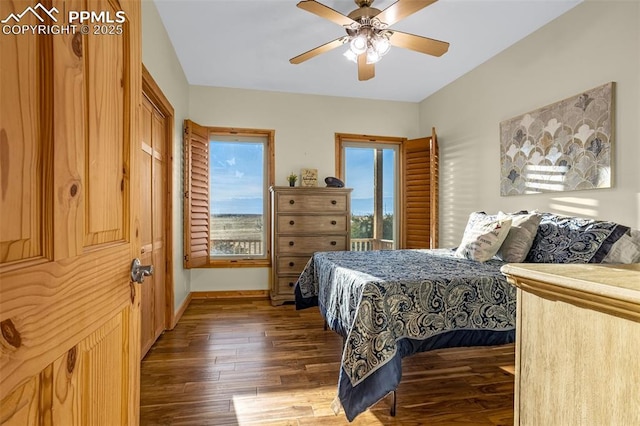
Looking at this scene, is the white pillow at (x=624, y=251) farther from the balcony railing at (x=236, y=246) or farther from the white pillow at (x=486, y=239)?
the balcony railing at (x=236, y=246)

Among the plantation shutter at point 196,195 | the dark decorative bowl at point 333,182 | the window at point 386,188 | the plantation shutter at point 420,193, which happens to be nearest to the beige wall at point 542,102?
the plantation shutter at point 420,193

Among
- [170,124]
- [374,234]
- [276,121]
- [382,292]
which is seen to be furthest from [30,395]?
[374,234]

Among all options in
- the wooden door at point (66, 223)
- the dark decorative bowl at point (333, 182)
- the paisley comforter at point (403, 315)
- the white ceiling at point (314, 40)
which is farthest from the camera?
the dark decorative bowl at point (333, 182)

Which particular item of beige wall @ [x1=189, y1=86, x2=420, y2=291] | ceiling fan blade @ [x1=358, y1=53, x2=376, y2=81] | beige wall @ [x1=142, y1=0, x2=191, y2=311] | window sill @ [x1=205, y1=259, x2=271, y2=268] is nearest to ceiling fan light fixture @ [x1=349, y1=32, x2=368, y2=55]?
ceiling fan blade @ [x1=358, y1=53, x2=376, y2=81]

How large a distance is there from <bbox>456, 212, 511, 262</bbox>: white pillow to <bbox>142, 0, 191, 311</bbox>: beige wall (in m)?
2.68

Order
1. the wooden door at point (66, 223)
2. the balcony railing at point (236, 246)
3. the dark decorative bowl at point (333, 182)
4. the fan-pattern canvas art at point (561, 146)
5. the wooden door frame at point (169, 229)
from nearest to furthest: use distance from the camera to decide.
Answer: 1. the wooden door at point (66, 223)
2. the fan-pattern canvas art at point (561, 146)
3. the wooden door frame at point (169, 229)
4. the dark decorative bowl at point (333, 182)
5. the balcony railing at point (236, 246)

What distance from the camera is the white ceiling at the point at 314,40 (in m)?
2.46

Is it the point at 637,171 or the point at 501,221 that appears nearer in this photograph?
the point at 637,171

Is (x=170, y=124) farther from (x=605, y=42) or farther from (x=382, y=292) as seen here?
(x=605, y=42)

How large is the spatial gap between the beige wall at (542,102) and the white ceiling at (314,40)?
0.19 meters

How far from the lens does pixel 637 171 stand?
2.04 m

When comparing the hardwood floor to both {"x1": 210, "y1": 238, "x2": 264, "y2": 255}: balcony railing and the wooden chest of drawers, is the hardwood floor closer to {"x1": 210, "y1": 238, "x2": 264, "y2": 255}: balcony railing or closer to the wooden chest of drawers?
the wooden chest of drawers

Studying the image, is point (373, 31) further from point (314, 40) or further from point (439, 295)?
point (439, 295)

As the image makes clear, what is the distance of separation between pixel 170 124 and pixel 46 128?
2.71 meters
